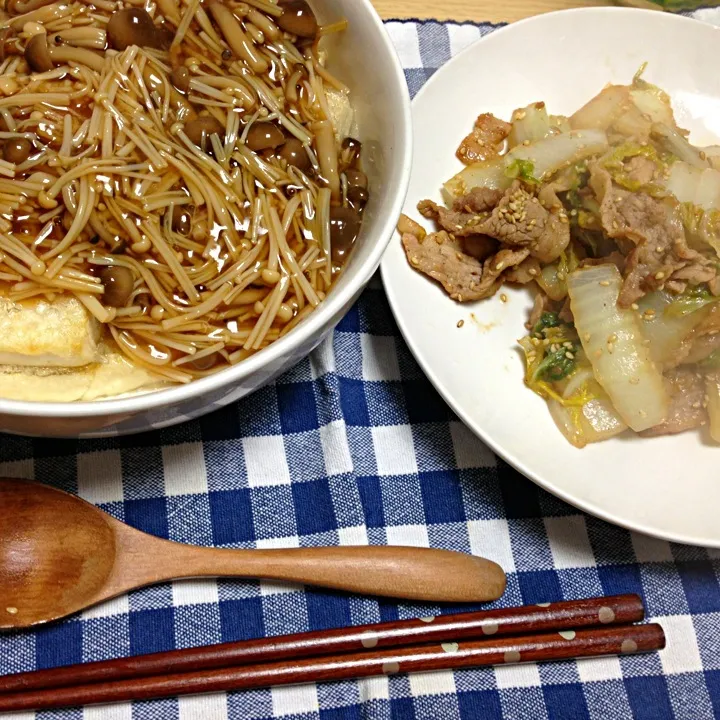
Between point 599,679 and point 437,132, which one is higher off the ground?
point 437,132

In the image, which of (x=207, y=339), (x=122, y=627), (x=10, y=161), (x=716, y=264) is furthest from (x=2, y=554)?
(x=716, y=264)

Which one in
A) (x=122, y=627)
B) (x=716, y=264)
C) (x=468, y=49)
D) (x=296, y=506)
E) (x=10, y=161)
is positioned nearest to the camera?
(x=10, y=161)

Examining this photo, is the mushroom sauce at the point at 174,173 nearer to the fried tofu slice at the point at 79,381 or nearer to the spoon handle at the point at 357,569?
the fried tofu slice at the point at 79,381

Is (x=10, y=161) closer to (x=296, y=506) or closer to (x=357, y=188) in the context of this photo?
(x=357, y=188)

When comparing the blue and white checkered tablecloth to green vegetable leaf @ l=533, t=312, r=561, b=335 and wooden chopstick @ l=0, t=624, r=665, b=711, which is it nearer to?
wooden chopstick @ l=0, t=624, r=665, b=711

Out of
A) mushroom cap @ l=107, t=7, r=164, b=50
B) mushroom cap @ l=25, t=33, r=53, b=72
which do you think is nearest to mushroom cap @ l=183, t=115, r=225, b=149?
mushroom cap @ l=107, t=7, r=164, b=50

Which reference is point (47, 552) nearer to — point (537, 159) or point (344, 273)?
point (344, 273)


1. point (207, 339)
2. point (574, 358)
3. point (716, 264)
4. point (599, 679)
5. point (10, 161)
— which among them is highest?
point (10, 161)
